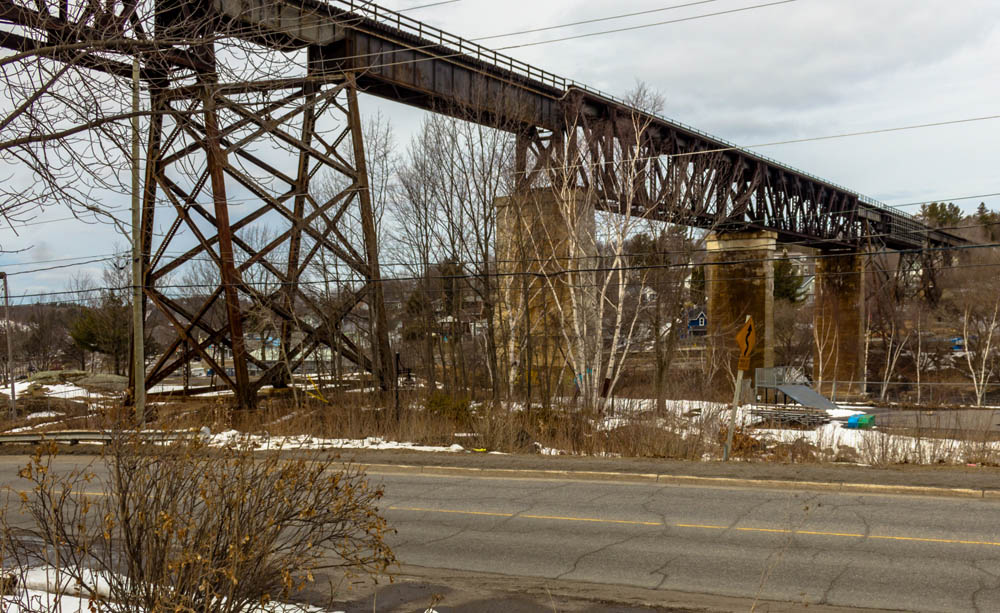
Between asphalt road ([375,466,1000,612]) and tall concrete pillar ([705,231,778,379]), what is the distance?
1351 inches

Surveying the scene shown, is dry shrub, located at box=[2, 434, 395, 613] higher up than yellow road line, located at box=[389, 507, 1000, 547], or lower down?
higher up

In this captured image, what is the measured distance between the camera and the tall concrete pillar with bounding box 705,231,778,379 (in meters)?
47.7

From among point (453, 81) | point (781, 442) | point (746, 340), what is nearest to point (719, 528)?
point (746, 340)

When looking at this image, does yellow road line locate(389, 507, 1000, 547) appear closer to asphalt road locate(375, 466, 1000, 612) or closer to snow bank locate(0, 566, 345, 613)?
asphalt road locate(375, 466, 1000, 612)

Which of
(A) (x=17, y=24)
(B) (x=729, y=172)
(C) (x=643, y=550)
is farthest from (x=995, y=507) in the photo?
(B) (x=729, y=172)

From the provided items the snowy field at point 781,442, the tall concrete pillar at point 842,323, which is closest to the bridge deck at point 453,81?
the snowy field at point 781,442

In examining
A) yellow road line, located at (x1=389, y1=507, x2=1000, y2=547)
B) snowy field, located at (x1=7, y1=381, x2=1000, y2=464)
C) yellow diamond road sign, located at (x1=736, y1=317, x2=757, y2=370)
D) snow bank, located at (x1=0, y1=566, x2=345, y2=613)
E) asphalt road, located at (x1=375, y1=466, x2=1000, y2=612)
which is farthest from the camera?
snowy field, located at (x1=7, y1=381, x2=1000, y2=464)

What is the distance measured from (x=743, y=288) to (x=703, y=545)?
4399 cm

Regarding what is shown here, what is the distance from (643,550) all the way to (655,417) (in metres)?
10.9

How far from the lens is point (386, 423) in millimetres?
21938

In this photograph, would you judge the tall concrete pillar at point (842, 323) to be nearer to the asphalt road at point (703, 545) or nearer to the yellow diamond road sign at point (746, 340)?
the yellow diamond road sign at point (746, 340)

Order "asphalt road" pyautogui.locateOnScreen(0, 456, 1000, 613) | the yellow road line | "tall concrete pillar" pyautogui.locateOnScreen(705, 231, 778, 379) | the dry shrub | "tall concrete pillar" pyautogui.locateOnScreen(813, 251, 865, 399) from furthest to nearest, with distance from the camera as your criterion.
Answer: "tall concrete pillar" pyautogui.locateOnScreen(813, 251, 865, 399) < "tall concrete pillar" pyautogui.locateOnScreen(705, 231, 778, 379) < the yellow road line < "asphalt road" pyautogui.locateOnScreen(0, 456, 1000, 613) < the dry shrub

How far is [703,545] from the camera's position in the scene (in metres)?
9.80

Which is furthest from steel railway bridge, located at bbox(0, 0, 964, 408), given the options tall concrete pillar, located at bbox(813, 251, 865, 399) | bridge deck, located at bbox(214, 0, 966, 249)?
tall concrete pillar, located at bbox(813, 251, 865, 399)
